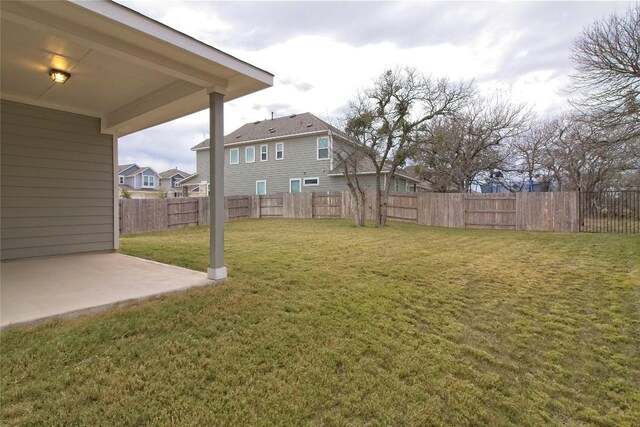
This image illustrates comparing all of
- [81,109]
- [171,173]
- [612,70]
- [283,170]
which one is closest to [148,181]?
[171,173]

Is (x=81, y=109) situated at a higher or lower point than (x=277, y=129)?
lower

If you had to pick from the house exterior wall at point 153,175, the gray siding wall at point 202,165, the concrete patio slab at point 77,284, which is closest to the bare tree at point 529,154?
the gray siding wall at point 202,165

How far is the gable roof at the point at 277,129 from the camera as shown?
63.3 ft

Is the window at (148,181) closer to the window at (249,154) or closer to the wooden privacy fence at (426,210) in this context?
the window at (249,154)

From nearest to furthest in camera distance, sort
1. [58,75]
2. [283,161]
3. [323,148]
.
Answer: [58,75], [323,148], [283,161]

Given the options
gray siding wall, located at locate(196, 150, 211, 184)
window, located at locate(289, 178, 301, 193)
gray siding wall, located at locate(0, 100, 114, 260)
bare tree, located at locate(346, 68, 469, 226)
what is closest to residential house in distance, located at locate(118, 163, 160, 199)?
gray siding wall, located at locate(196, 150, 211, 184)

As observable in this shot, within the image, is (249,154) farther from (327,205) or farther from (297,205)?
(327,205)

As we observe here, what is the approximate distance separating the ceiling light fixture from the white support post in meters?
1.85

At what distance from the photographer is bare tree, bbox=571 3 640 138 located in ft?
28.4

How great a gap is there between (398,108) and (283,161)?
9377 millimetres

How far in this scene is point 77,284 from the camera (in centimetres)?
384

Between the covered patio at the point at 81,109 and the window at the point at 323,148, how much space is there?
12.8m

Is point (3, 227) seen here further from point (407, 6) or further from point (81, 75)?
point (407, 6)

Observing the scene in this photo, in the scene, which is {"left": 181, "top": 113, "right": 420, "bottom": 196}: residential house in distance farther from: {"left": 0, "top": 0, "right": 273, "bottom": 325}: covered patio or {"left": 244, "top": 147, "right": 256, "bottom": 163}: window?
{"left": 0, "top": 0, "right": 273, "bottom": 325}: covered patio
